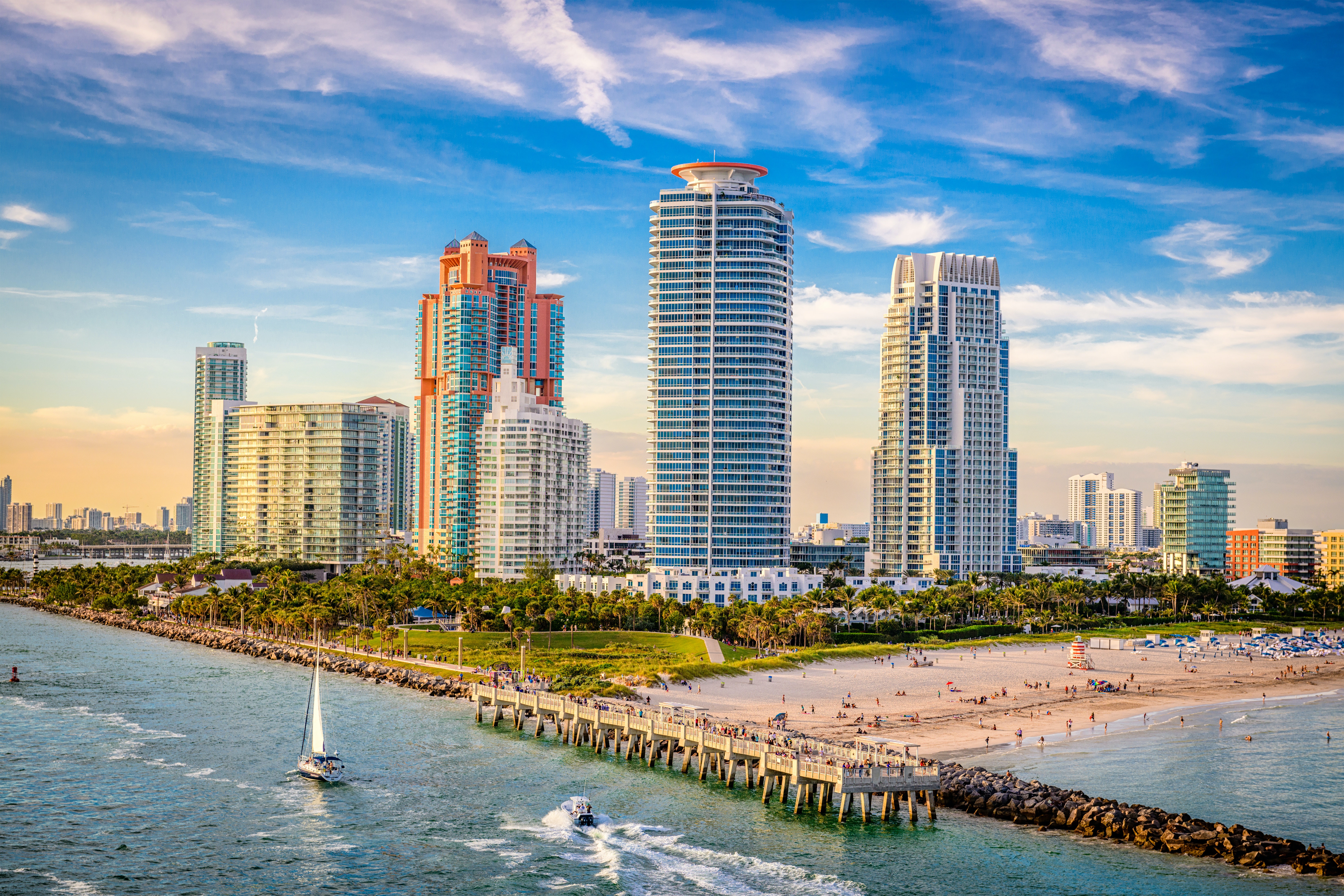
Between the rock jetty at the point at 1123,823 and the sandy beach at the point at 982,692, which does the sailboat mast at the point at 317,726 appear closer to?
the sandy beach at the point at 982,692

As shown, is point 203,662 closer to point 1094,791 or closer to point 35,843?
point 35,843

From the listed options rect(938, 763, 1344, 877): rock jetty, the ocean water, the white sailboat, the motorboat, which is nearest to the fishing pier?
the ocean water

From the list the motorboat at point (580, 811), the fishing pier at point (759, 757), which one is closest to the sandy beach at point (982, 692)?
the fishing pier at point (759, 757)

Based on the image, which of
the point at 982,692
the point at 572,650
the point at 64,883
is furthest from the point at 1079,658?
the point at 64,883

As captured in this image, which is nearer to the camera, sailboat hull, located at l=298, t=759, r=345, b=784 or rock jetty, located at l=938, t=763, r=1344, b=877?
rock jetty, located at l=938, t=763, r=1344, b=877

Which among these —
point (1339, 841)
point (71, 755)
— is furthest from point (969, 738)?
point (71, 755)

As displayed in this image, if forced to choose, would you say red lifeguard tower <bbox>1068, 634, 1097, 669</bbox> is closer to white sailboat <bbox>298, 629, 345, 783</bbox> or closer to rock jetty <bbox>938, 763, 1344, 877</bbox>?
rock jetty <bbox>938, 763, 1344, 877</bbox>

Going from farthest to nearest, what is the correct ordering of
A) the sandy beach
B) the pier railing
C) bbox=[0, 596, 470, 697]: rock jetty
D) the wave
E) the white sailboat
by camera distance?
bbox=[0, 596, 470, 697]: rock jetty
the sandy beach
the white sailboat
the pier railing
the wave

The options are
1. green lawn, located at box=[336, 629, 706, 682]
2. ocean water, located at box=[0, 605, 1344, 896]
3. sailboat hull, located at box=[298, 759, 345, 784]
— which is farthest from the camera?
green lawn, located at box=[336, 629, 706, 682]
